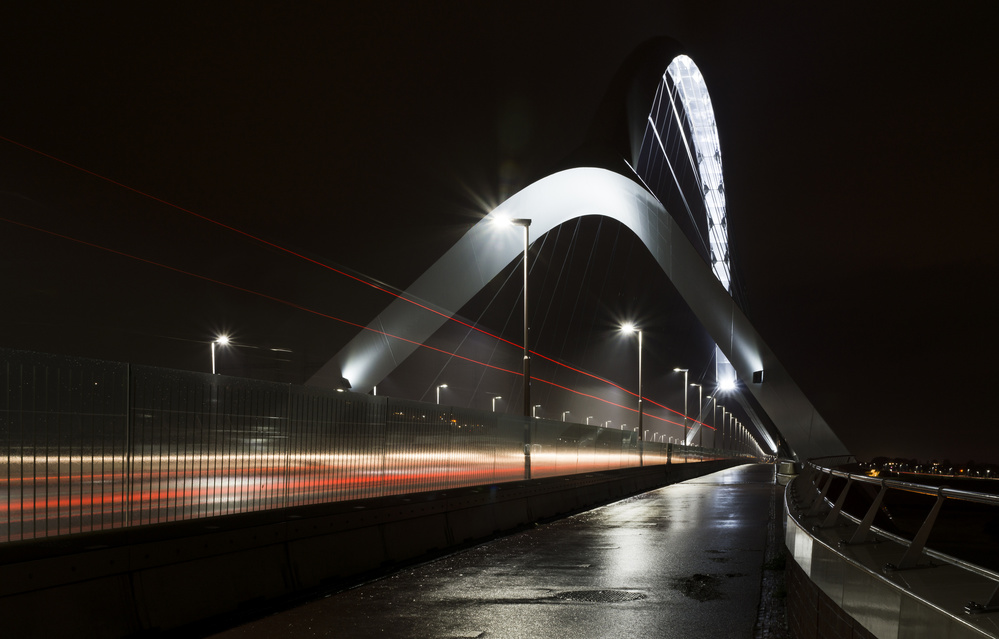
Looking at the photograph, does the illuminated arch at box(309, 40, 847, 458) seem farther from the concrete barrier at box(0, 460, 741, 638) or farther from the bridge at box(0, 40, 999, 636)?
the concrete barrier at box(0, 460, 741, 638)

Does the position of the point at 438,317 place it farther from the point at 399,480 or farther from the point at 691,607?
the point at 691,607

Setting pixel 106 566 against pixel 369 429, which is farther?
pixel 369 429

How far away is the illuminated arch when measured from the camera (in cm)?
5591

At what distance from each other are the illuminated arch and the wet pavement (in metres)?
39.9

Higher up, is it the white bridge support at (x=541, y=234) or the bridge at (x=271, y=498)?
the white bridge support at (x=541, y=234)

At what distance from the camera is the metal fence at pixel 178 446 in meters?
6.98

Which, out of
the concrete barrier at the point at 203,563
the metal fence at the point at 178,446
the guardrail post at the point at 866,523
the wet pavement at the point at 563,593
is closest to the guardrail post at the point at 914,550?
the guardrail post at the point at 866,523

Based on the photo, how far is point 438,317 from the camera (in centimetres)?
6481

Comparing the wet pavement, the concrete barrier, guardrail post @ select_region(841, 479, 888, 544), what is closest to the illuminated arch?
the wet pavement

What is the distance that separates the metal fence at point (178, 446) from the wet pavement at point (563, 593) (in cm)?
142

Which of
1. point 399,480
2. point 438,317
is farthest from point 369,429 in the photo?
point 438,317

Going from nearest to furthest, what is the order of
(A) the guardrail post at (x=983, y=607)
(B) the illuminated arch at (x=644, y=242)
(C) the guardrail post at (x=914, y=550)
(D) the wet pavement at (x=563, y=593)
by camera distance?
(A) the guardrail post at (x=983, y=607)
(C) the guardrail post at (x=914, y=550)
(D) the wet pavement at (x=563, y=593)
(B) the illuminated arch at (x=644, y=242)

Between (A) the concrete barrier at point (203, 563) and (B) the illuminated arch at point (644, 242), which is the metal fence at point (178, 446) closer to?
(A) the concrete barrier at point (203, 563)

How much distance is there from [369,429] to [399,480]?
1.21 m
